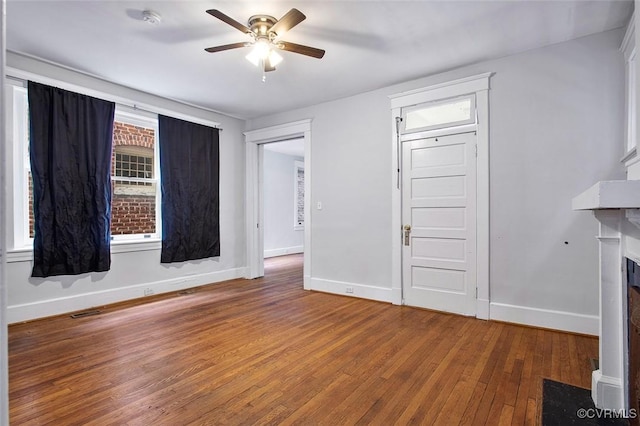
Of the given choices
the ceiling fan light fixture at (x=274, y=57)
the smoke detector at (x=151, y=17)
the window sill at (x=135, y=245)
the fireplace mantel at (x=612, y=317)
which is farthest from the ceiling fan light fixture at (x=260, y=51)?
the window sill at (x=135, y=245)

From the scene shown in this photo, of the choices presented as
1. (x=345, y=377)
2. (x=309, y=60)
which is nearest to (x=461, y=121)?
(x=309, y=60)

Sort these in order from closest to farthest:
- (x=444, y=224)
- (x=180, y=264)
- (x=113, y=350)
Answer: (x=113, y=350), (x=444, y=224), (x=180, y=264)

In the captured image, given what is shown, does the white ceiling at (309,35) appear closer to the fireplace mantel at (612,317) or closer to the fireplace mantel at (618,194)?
the fireplace mantel at (612,317)

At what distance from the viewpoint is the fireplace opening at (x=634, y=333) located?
5.01 feet

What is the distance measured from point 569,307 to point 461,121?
2159mm

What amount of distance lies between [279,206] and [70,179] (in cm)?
546

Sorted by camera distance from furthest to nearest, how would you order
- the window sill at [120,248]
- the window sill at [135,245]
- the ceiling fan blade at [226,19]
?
the window sill at [135,245] < the window sill at [120,248] < the ceiling fan blade at [226,19]

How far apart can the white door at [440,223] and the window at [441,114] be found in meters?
0.16

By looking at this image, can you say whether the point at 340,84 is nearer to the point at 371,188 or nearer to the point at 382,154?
the point at 382,154

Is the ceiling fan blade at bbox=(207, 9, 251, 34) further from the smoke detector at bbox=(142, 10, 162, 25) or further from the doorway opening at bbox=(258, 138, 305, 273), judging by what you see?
the doorway opening at bbox=(258, 138, 305, 273)

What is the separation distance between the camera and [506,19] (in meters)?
2.72

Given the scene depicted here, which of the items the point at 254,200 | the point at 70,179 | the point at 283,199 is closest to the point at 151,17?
the point at 70,179

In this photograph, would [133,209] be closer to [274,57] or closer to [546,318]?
[274,57]

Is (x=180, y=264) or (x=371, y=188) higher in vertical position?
(x=371, y=188)
